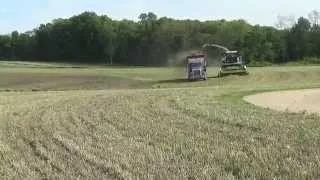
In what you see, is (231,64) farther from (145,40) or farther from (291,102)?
(145,40)

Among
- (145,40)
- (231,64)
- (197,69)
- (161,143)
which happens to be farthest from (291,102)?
(145,40)

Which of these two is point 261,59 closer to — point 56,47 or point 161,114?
point 56,47

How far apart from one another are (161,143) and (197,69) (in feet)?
137

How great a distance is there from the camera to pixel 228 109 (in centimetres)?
2098

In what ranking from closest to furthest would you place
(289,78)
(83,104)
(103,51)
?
(83,104)
(289,78)
(103,51)

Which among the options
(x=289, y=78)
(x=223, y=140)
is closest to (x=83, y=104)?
(x=223, y=140)

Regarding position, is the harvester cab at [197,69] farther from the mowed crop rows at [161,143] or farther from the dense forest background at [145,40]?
the dense forest background at [145,40]

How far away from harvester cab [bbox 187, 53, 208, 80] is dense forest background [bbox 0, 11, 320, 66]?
187 ft

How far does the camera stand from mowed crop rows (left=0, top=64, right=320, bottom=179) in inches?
450

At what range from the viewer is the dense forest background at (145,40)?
429 ft

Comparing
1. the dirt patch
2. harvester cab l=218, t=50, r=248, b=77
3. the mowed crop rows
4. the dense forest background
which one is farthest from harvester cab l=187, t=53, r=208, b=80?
the dense forest background

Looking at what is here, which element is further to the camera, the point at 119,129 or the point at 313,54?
the point at 313,54

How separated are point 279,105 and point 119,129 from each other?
26.1ft

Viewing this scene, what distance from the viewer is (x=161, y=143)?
14.3 metres
